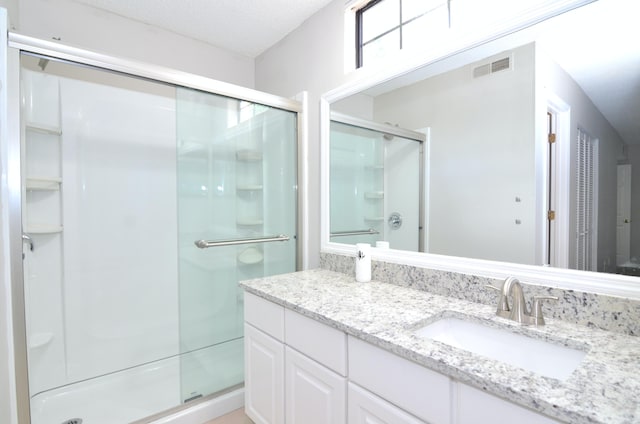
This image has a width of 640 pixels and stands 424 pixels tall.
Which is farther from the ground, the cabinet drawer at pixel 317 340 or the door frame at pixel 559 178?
the door frame at pixel 559 178

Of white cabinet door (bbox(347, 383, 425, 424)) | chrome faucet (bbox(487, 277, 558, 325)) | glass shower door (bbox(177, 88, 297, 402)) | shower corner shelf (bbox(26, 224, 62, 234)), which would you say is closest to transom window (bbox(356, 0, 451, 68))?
glass shower door (bbox(177, 88, 297, 402))

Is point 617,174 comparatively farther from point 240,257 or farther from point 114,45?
point 114,45

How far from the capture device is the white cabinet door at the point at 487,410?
Answer: 63 centimetres

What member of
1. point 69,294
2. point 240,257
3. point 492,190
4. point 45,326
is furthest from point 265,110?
point 45,326

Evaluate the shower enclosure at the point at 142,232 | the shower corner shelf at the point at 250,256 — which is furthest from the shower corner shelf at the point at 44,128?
the shower corner shelf at the point at 250,256

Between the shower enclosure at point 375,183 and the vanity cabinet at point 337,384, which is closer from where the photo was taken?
the vanity cabinet at point 337,384

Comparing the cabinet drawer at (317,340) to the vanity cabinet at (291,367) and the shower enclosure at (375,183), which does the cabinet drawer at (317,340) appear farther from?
the shower enclosure at (375,183)

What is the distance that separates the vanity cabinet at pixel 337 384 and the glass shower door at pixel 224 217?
617mm

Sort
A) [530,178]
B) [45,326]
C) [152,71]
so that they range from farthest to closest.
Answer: [45,326] → [152,71] → [530,178]

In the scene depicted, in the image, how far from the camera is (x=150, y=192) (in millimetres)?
2285

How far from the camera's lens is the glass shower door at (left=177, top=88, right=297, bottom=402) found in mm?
1923

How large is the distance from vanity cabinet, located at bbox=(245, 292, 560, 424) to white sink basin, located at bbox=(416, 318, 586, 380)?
226 millimetres

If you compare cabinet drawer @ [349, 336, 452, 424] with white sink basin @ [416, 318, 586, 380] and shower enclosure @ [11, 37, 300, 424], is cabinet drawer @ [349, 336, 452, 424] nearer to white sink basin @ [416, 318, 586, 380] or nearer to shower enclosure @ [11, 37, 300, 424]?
white sink basin @ [416, 318, 586, 380]

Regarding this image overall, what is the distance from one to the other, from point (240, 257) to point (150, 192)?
86 centimetres
